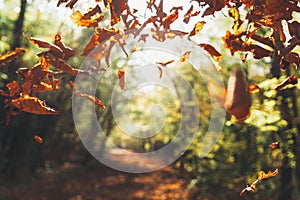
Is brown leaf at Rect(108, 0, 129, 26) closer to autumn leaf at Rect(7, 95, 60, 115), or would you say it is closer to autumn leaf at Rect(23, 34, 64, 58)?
autumn leaf at Rect(23, 34, 64, 58)

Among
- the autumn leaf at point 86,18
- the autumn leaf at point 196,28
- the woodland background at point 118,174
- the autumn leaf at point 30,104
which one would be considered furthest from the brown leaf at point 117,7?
the woodland background at point 118,174

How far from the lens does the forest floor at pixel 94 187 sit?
8797mm

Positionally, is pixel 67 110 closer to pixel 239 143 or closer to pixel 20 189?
pixel 20 189

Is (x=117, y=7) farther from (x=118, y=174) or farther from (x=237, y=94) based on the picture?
(x=118, y=174)

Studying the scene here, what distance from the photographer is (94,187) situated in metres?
10.2

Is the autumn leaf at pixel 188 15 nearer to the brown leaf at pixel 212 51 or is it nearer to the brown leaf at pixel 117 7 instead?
the brown leaf at pixel 212 51

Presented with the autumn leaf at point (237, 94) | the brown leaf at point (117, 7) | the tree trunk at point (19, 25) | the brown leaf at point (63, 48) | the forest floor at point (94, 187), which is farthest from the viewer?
the forest floor at point (94, 187)

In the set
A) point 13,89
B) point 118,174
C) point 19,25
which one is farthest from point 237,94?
point 118,174

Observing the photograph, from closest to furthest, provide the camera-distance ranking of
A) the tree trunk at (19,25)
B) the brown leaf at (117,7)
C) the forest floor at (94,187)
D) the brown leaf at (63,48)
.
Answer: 1. the brown leaf at (117,7)
2. the brown leaf at (63,48)
3. the tree trunk at (19,25)
4. the forest floor at (94,187)

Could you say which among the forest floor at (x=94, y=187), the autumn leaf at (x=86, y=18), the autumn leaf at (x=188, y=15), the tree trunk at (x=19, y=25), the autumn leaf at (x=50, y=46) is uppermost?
the tree trunk at (x=19, y=25)

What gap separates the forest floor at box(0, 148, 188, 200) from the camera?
8.80 metres

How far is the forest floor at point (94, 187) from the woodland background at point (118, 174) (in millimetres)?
26

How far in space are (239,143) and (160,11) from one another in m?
6.47

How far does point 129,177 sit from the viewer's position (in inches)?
498
